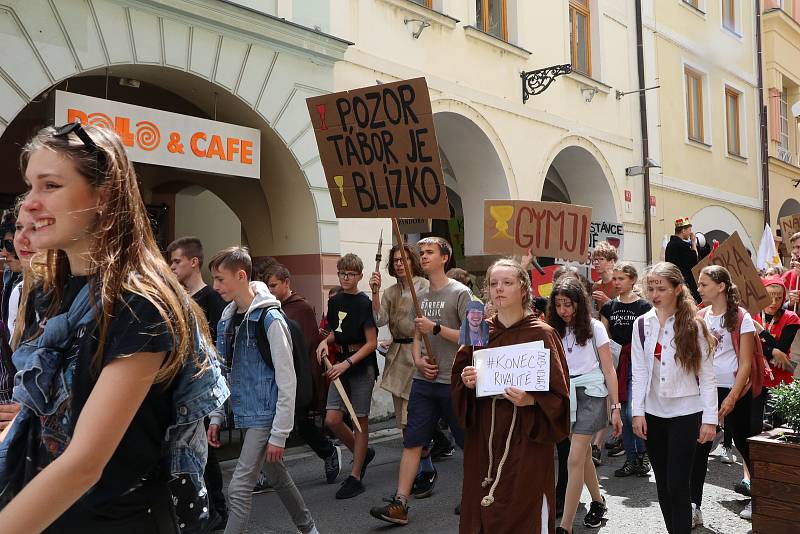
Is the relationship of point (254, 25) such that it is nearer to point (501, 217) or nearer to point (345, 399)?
point (501, 217)

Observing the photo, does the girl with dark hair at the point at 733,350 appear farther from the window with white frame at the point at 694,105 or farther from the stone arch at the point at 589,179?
Result: the window with white frame at the point at 694,105

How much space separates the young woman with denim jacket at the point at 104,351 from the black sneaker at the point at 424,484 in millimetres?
4436

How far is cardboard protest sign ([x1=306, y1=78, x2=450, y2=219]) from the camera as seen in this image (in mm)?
5754

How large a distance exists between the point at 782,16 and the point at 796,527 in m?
19.3

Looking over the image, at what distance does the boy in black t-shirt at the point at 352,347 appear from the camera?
6598 mm

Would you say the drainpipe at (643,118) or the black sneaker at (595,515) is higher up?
the drainpipe at (643,118)

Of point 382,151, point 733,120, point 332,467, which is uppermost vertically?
point 733,120

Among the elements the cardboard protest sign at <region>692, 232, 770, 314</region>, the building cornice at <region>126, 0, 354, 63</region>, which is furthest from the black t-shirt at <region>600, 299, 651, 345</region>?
the building cornice at <region>126, 0, 354, 63</region>

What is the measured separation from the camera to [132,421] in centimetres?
169

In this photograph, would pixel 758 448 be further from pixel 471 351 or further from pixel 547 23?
pixel 547 23

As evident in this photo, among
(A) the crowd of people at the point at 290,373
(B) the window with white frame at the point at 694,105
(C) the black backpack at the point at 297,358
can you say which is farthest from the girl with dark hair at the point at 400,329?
(B) the window with white frame at the point at 694,105

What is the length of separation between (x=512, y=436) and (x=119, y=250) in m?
2.47

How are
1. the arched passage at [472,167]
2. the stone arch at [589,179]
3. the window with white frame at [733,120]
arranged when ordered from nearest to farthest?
the arched passage at [472,167] → the stone arch at [589,179] → the window with white frame at [733,120]

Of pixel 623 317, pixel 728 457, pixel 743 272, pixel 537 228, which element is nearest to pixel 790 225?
pixel 743 272
